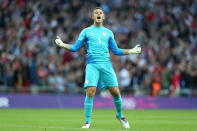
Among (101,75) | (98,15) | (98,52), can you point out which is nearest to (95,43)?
(98,52)

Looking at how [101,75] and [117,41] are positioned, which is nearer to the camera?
[101,75]

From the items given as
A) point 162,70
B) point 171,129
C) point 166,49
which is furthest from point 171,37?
point 171,129

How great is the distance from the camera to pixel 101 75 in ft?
42.4

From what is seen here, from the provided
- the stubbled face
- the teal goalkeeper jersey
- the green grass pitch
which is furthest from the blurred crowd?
the stubbled face

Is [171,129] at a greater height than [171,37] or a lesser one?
lesser

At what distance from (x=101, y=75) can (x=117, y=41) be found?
A: 16513mm

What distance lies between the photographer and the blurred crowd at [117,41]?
26952 millimetres

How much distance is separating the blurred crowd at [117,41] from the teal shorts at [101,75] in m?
13.8

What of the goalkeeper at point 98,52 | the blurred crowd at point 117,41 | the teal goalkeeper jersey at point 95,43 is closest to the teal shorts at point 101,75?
the goalkeeper at point 98,52

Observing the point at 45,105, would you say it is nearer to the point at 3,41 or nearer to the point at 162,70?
the point at 3,41

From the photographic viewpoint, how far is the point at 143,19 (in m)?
31.6

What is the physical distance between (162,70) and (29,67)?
6.98 m

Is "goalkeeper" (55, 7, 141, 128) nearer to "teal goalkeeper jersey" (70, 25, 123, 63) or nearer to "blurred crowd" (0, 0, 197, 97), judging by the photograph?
"teal goalkeeper jersey" (70, 25, 123, 63)

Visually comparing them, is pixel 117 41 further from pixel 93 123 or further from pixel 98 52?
pixel 98 52
